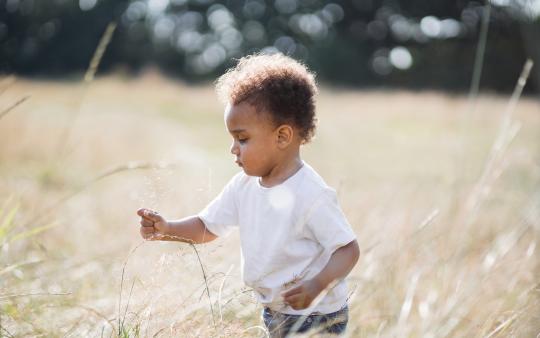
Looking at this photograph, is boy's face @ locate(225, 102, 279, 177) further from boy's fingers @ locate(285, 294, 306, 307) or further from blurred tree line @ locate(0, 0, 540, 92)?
blurred tree line @ locate(0, 0, 540, 92)

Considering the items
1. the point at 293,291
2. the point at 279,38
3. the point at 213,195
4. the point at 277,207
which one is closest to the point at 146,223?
the point at 277,207

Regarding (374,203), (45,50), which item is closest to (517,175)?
(374,203)

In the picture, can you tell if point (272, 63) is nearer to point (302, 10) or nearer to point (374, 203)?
point (374, 203)

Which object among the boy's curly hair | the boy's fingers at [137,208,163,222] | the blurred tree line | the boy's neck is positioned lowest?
the blurred tree line

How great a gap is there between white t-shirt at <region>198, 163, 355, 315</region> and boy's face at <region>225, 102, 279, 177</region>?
9cm

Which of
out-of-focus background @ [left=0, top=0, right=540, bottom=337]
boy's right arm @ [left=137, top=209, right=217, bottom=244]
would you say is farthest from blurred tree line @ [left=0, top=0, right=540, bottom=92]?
boy's right arm @ [left=137, top=209, right=217, bottom=244]

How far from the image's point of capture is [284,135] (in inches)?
69.6

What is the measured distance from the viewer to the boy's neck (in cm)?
175

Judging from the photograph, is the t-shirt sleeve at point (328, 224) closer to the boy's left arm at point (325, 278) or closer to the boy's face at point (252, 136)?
the boy's left arm at point (325, 278)

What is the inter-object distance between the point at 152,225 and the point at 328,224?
0.53 metres

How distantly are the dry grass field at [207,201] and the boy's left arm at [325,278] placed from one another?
0.31ft

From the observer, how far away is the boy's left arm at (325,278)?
1480 mm

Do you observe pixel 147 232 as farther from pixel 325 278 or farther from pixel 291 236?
pixel 325 278

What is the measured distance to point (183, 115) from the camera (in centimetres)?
1106
